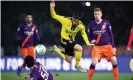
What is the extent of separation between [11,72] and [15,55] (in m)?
1.81

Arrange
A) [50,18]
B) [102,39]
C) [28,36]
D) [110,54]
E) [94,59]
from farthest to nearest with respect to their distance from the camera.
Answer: [50,18]
[28,36]
[102,39]
[110,54]
[94,59]

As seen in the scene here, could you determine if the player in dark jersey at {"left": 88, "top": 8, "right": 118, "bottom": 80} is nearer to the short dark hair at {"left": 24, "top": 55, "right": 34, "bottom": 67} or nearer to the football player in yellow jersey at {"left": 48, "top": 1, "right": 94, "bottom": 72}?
Result: the football player in yellow jersey at {"left": 48, "top": 1, "right": 94, "bottom": 72}

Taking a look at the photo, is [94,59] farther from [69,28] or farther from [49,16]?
[49,16]

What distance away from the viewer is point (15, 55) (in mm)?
19266

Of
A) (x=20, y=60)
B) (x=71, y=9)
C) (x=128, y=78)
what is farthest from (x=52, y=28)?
(x=128, y=78)

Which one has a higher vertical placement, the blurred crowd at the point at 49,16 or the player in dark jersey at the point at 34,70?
the blurred crowd at the point at 49,16

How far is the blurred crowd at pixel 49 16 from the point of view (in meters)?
20.1

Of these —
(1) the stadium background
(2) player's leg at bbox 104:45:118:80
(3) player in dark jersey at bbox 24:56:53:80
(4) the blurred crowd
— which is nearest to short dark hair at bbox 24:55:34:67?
(3) player in dark jersey at bbox 24:56:53:80

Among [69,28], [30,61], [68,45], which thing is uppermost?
[69,28]

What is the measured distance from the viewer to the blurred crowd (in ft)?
65.9

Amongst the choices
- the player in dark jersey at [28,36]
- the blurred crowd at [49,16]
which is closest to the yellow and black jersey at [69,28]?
the player in dark jersey at [28,36]

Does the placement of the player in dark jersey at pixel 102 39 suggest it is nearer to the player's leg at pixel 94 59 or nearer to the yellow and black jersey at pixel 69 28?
the player's leg at pixel 94 59

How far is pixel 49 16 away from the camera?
66.3ft

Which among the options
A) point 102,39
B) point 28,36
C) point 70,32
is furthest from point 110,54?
point 28,36
